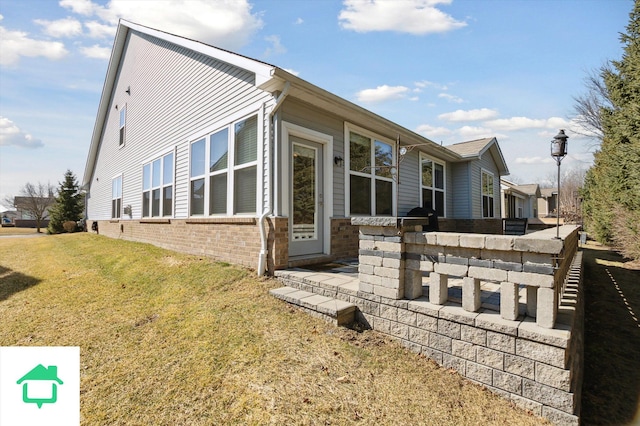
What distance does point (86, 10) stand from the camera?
7.70 m

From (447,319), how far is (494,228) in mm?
11698

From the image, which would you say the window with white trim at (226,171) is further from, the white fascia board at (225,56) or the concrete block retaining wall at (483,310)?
the concrete block retaining wall at (483,310)

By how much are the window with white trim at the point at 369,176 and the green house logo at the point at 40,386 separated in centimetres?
494

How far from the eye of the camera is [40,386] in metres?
2.35

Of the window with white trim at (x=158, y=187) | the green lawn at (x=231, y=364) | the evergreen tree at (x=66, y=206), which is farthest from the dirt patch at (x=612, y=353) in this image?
the evergreen tree at (x=66, y=206)

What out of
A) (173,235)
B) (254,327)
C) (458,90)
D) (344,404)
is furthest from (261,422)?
(458,90)

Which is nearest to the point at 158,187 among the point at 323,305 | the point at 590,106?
the point at 323,305

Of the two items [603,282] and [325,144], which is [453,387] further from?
[603,282]

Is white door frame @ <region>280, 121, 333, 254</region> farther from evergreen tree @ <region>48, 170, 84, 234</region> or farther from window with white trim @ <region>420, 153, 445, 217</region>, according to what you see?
evergreen tree @ <region>48, 170, 84, 234</region>

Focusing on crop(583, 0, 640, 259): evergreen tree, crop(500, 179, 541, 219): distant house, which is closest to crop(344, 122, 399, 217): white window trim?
crop(583, 0, 640, 259): evergreen tree

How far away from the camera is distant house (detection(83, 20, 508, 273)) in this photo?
16.4 feet

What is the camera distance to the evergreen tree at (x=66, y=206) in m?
22.6

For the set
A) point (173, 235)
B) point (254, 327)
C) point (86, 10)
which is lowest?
point (254, 327)

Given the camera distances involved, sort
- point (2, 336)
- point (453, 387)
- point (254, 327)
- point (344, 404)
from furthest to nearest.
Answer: point (2, 336) → point (254, 327) → point (453, 387) → point (344, 404)
